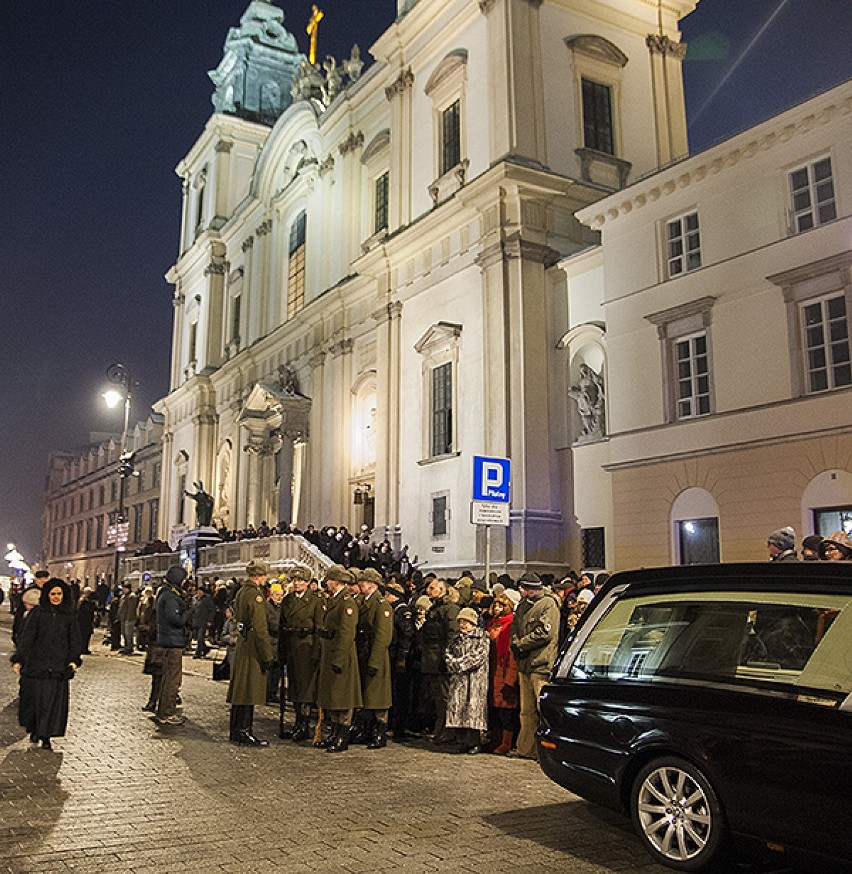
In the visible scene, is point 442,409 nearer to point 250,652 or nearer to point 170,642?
point 170,642

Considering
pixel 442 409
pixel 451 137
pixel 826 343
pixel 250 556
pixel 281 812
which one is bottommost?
pixel 281 812

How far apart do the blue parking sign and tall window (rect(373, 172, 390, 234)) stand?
20798 mm

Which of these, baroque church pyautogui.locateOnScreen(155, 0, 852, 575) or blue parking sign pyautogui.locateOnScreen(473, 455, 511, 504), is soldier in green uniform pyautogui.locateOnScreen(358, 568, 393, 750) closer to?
blue parking sign pyautogui.locateOnScreen(473, 455, 511, 504)

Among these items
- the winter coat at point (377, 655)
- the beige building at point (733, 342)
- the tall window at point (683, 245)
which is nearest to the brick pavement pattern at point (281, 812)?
the winter coat at point (377, 655)

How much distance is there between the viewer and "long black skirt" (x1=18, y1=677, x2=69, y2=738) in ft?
32.5

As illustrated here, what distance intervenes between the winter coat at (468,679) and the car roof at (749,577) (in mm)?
3768

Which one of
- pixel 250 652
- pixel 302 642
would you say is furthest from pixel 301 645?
pixel 250 652

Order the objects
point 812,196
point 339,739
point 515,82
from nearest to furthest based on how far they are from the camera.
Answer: point 339,739 < point 812,196 < point 515,82

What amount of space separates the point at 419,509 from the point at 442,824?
20.7 meters

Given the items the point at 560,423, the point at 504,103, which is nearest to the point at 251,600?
the point at 560,423

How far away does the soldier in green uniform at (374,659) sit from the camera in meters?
10.3

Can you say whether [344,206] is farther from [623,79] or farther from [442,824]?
[442,824]

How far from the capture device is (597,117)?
94.3ft

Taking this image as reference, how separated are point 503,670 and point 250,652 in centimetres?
284
